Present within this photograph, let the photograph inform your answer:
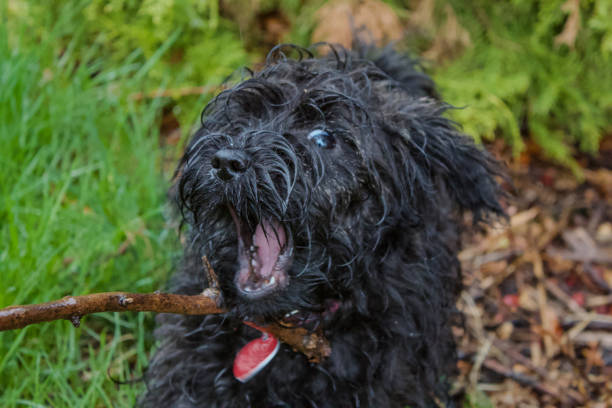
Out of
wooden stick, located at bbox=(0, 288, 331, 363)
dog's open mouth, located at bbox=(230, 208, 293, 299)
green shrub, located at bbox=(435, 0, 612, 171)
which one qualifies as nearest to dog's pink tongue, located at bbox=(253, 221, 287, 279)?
dog's open mouth, located at bbox=(230, 208, 293, 299)

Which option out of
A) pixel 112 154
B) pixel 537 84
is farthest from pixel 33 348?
pixel 537 84

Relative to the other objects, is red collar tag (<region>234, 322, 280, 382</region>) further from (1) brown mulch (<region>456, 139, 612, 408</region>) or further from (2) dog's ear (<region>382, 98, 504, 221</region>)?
(1) brown mulch (<region>456, 139, 612, 408</region>)

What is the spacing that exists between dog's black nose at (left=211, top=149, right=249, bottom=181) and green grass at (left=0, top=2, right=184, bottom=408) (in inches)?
44.1

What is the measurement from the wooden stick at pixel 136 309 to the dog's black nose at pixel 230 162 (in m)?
0.39

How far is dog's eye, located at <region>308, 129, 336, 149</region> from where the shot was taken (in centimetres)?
218

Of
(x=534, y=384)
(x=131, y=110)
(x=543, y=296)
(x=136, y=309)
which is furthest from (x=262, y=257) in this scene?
(x=543, y=296)

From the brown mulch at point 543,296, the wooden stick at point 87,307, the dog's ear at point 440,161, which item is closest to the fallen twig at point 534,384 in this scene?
the brown mulch at point 543,296

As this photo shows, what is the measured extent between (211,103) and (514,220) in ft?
9.01

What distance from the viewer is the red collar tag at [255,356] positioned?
222 centimetres

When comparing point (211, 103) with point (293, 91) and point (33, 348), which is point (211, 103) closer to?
point (293, 91)

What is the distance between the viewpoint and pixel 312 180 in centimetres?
209

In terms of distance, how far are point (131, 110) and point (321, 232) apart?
2091 mm

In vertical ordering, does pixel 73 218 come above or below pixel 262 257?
below

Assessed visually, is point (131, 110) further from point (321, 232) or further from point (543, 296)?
point (543, 296)
